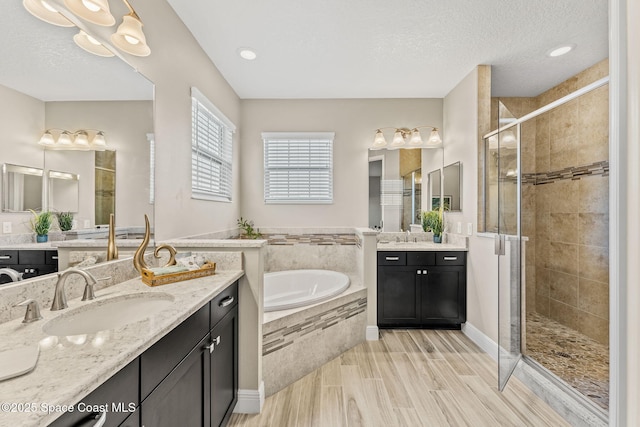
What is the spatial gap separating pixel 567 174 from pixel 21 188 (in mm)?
3169

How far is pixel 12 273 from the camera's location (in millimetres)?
1011

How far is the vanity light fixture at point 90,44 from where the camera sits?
132 cm

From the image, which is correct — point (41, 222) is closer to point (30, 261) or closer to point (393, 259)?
point (30, 261)

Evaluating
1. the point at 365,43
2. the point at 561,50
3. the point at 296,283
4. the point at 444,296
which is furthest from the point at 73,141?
the point at 561,50

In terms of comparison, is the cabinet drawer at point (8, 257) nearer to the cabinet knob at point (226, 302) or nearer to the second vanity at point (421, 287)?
the cabinet knob at point (226, 302)

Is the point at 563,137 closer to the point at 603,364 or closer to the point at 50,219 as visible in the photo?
the point at 603,364

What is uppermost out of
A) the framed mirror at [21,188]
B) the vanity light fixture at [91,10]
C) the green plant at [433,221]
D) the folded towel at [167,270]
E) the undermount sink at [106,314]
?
the vanity light fixture at [91,10]

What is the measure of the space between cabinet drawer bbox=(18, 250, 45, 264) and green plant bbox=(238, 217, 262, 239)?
7.91ft

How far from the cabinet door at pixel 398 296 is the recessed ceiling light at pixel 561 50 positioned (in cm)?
238

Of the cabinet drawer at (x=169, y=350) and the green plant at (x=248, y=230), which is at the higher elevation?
the green plant at (x=248, y=230)

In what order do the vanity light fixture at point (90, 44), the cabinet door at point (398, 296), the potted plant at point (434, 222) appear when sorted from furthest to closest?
the potted plant at point (434, 222) → the cabinet door at point (398, 296) → the vanity light fixture at point (90, 44)

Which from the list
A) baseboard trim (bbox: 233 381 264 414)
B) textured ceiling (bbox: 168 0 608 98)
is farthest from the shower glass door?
baseboard trim (bbox: 233 381 264 414)

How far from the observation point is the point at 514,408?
186cm

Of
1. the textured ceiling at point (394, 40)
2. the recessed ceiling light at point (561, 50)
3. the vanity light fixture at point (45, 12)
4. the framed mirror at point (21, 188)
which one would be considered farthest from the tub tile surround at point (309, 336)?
the recessed ceiling light at point (561, 50)
